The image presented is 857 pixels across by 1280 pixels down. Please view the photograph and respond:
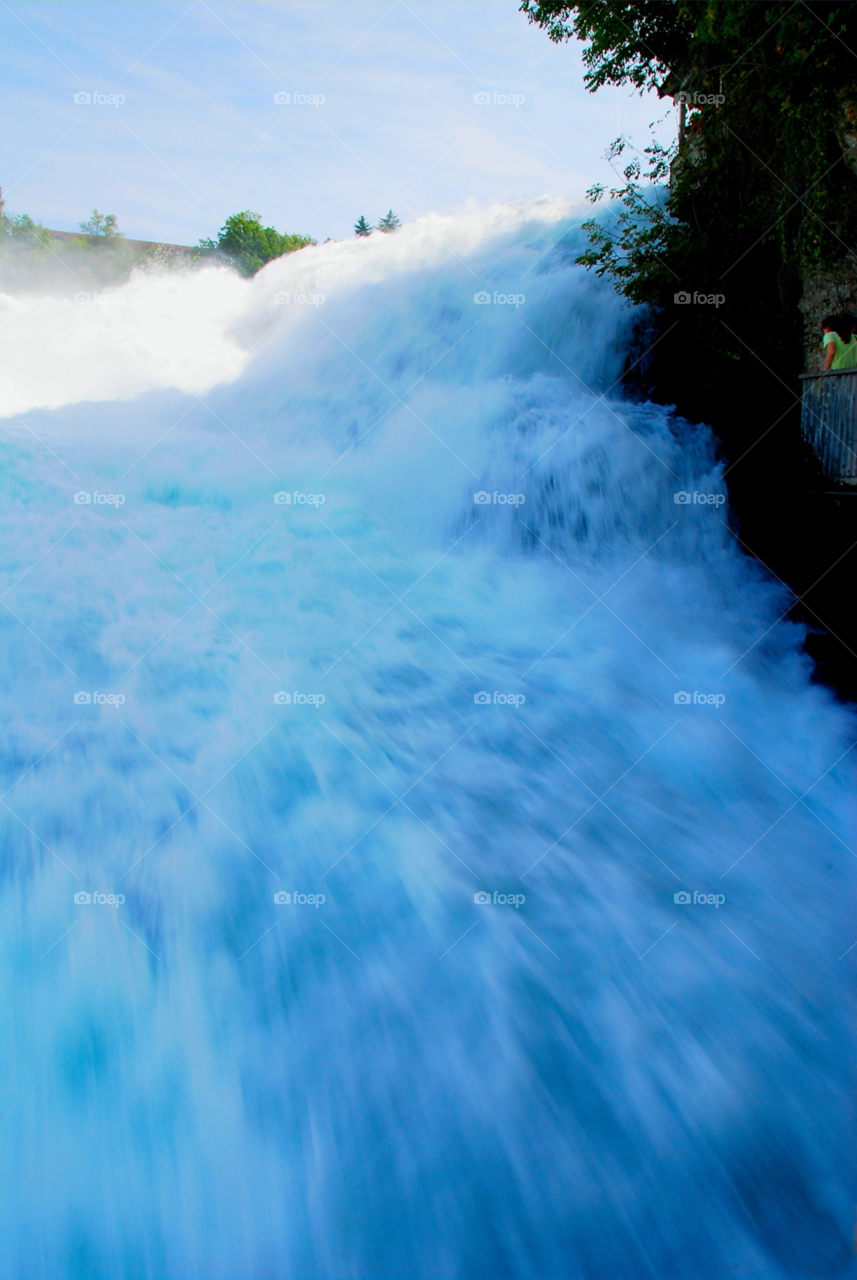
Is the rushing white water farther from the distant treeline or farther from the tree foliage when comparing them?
the distant treeline

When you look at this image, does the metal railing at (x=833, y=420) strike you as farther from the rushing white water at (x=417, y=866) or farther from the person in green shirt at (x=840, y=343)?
the rushing white water at (x=417, y=866)

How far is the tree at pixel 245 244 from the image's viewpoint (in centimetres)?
4147

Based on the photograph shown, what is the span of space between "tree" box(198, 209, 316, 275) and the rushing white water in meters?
38.6

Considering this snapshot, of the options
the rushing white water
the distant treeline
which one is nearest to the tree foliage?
the rushing white water

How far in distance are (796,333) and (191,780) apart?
9.18 metres

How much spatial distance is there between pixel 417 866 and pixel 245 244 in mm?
45790

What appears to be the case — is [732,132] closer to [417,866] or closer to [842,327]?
[842,327]

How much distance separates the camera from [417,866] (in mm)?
4070

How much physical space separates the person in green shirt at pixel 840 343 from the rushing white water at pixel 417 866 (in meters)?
1.60

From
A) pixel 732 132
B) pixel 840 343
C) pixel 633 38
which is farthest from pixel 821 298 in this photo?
pixel 633 38

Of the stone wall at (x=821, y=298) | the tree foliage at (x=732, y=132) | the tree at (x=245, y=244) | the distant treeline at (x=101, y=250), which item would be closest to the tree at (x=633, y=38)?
the tree foliage at (x=732, y=132)

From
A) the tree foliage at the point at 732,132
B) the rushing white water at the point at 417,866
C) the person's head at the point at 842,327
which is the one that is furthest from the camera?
the person's head at the point at 842,327

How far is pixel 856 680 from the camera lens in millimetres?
6484

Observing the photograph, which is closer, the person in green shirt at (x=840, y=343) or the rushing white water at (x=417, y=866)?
the rushing white water at (x=417, y=866)
